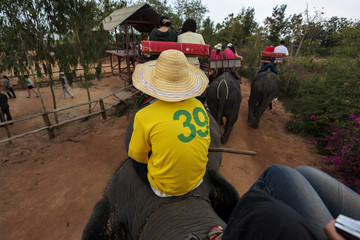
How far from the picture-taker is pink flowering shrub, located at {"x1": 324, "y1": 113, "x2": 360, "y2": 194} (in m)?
3.83

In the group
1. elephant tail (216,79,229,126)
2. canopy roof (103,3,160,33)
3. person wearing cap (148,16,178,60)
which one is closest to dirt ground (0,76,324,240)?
elephant tail (216,79,229,126)

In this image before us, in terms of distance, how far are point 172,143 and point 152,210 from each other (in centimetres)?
63

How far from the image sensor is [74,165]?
476cm

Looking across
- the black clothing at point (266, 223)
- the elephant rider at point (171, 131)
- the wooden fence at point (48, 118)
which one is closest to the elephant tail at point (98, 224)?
the elephant rider at point (171, 131)

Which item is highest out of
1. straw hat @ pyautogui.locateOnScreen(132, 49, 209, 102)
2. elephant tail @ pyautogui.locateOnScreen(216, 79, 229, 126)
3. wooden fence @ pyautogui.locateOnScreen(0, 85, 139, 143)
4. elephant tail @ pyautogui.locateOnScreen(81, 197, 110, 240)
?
straw hat @ pyautogui.locateOnScreen(132, 49, 209, 102)

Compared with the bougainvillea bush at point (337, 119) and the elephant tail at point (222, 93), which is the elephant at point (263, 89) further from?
the elephant tail at point (222, 93)

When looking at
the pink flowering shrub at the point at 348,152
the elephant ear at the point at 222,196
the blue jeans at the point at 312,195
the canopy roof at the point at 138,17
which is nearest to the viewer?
the blue jeans at the point at 312,195

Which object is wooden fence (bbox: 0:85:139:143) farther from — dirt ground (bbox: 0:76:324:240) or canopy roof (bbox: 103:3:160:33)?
canopy roof (bbox: 103:3:160:33)

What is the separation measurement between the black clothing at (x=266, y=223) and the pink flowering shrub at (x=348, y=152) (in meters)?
4.19

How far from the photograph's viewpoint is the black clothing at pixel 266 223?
623mm

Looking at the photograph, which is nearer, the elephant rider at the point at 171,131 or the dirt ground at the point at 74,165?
the elephant rider at the point at 171,131

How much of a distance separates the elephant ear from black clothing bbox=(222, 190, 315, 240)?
3.66 ft

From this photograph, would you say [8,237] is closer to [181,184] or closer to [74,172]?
[74,172]

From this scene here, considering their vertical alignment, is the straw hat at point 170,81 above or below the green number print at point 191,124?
above
